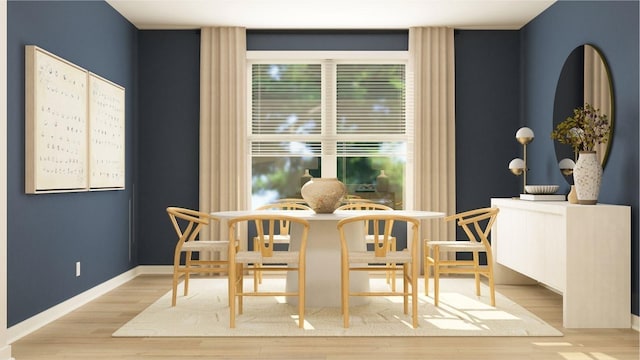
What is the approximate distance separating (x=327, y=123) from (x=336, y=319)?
117 inches

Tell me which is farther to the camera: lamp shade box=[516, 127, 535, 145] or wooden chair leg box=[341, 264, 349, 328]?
lamp shade box=[516, 127, 535, 145]

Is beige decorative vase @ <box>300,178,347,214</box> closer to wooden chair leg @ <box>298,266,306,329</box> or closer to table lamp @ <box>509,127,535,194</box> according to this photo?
wooden chair leg @ <box>298,266,306,329</box>

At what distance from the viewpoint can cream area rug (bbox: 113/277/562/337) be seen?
407 centimetres

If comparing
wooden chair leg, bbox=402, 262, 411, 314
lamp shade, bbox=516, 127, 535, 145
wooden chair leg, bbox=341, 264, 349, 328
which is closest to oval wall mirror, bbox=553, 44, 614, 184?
lamp shade, bbox=516, 127, 535, 145

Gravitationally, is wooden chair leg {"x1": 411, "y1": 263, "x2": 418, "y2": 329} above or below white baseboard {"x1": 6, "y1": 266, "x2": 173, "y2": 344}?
above

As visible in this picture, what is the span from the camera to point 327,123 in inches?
272

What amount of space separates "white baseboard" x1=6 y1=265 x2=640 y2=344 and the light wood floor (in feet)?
0.21

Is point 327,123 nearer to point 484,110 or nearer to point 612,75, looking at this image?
point 484,110

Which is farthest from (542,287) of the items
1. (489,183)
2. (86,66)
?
(86,66)

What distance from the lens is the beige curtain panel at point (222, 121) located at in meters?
6.71

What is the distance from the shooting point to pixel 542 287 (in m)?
5.86

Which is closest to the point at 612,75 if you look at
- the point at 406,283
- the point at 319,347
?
the point at 406,283

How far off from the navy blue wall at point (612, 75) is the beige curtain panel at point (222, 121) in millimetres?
2940

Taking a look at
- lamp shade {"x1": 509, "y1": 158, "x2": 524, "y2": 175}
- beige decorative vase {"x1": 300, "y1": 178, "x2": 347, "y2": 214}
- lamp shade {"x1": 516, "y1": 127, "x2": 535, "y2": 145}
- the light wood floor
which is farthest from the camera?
lamp shade {"x1": 509, "y1": 158, "x2": 524, "y2": 175}
